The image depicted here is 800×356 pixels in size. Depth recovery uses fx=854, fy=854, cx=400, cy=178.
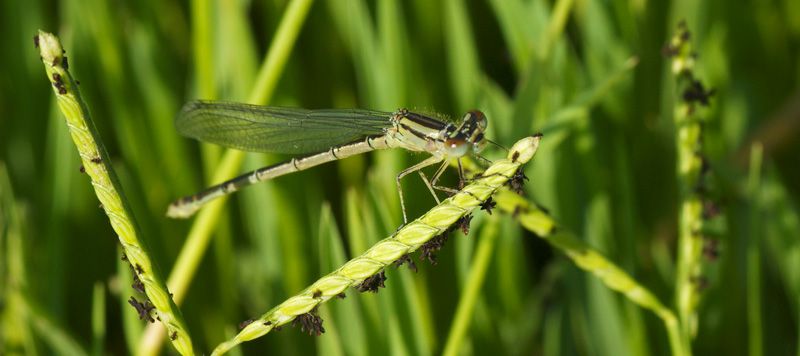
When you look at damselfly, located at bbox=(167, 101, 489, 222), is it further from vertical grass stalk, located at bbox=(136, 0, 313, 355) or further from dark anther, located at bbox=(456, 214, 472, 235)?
dark anther, located at bbox=(456, 214, 472, 235)

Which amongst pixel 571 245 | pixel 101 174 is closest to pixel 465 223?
pixel 571 245

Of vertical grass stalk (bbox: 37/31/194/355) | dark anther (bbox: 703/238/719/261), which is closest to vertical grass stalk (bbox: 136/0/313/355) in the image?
vertical grass stalk (bbox: 37/31/194/355)

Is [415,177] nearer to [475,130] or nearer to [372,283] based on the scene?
[475,130]

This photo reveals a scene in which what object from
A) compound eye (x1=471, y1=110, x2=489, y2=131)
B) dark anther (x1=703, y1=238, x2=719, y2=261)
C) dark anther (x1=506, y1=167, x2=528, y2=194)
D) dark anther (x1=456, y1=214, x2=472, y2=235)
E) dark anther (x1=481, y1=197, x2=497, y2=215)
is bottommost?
dark anther (x1=703, y1=238, x2=719, y2=261)

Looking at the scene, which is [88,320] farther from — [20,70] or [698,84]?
[698,84]

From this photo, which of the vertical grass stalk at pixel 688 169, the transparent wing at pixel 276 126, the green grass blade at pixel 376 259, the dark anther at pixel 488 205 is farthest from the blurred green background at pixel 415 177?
the green grass blade at pixel 376 259

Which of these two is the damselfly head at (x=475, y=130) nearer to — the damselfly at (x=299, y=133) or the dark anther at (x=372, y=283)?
the damselfly at (x=299, y=133)

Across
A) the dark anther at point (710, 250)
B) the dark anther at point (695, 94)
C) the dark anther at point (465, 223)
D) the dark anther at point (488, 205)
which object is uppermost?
the dark anther at point (695, 94)

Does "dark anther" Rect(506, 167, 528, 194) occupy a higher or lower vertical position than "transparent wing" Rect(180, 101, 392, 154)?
lower
